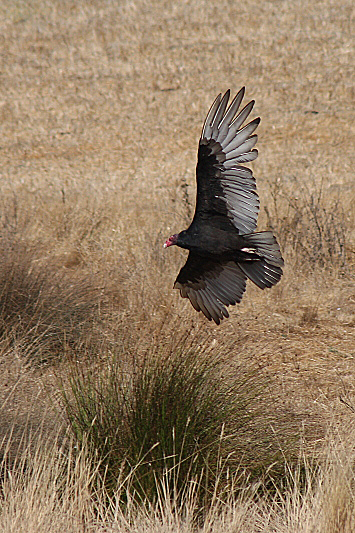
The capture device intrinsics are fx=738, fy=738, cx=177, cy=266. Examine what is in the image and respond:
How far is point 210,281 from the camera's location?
5.14 m

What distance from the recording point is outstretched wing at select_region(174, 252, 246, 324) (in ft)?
16.7

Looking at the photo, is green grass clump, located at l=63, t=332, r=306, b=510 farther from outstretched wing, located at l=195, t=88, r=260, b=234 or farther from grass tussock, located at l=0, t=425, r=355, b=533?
outstretched wing, located at l=195, t=88, r=260, b=234

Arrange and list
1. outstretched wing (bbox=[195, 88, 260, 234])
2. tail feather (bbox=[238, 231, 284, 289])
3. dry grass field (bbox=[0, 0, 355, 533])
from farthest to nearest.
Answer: tail feather (bbox=[238, 231, 284, 289]), outstretched wing (bbox=[195, 88, 260, 234]), dry grass field (bbox=[0, 0, 355, 533])

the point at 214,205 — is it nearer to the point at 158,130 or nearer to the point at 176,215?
the point at 176,215

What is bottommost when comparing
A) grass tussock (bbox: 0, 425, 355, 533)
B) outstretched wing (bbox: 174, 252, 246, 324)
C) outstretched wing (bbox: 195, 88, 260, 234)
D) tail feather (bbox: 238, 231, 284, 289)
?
grass tussock (bbox: 0, 425, 355, 533)

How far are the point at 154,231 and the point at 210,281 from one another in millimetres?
2878

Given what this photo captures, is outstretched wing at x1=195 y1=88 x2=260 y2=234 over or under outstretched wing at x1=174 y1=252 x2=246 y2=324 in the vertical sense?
over

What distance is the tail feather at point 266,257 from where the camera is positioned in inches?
193

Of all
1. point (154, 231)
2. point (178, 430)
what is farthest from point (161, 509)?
point (154, 231)

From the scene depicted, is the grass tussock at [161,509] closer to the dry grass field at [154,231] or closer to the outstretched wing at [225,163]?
the dry grass field at [154,231]

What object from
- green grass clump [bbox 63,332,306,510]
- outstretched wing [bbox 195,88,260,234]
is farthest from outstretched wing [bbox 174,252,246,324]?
green grass clump [bbox 63,332,306,510]

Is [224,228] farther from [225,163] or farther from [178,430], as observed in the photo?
[178,430]

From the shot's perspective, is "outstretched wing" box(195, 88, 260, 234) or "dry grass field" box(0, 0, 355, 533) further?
"outstretched wing" box(195, 88, 260, 234)


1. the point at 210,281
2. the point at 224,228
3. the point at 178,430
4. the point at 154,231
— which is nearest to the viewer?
the point at 178,430
